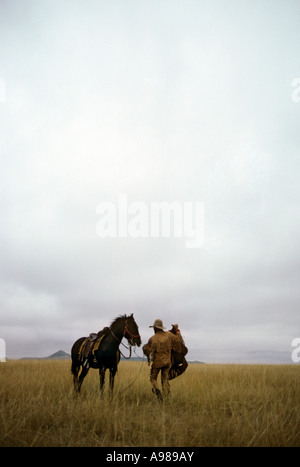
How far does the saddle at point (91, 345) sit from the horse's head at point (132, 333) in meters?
0.78

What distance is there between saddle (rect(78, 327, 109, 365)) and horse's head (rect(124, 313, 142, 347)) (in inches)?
30.6

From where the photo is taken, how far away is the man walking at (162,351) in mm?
8453

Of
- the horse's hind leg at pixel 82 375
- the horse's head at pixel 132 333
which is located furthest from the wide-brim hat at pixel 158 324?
the horse's hind leg at pixel 82 375

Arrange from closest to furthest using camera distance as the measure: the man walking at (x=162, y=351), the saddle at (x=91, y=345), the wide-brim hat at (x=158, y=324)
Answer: the man walking at (x=162, y=351)
the wide-brim hat at (x=158, y=324)
the saddle at (x=91, y=345)

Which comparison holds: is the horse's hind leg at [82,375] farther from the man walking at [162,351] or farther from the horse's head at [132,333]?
the man walking at [162,351]

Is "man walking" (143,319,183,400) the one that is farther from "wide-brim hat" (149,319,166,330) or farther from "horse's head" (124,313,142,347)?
"horse's head" (124,313,142,347)

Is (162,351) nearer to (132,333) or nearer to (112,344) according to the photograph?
(132,333)

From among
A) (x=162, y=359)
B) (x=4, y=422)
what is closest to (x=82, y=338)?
(x=162, y=359)

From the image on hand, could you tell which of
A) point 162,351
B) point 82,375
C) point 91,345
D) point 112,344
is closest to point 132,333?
point 112,344

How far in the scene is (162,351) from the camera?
8516mm

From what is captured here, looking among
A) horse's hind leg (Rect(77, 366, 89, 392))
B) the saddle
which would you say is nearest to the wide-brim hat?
the saddle

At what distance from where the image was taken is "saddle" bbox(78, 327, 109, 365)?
925cm
